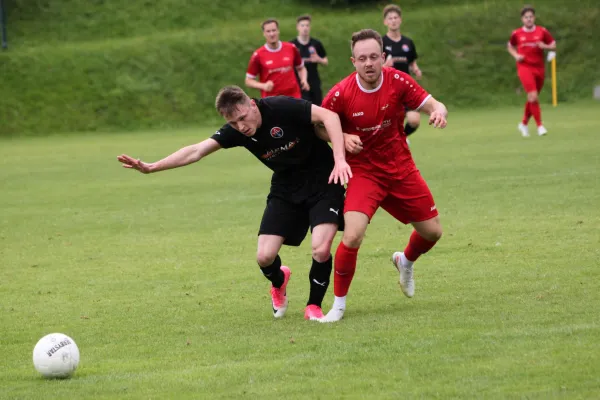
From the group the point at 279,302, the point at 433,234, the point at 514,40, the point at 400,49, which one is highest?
the point at 433,234

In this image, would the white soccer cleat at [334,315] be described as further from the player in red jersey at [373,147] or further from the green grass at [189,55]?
the green grass at [189,55]

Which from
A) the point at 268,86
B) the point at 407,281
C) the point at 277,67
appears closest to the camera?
the point at 407,281

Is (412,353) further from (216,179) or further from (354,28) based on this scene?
(354,28)

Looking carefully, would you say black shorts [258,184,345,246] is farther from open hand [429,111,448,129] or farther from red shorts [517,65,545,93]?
red shorts [517,65,545,93]

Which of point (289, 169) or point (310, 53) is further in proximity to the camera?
point (310, 53)

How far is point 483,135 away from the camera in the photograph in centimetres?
2180

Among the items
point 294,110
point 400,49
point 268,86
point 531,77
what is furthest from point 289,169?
point 531,77

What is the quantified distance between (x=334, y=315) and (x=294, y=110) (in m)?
1.49

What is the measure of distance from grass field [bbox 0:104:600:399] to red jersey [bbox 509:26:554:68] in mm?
4719

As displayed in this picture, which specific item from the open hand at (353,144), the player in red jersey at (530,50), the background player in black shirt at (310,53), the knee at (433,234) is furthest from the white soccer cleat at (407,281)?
the player in red jersey at (530,50)

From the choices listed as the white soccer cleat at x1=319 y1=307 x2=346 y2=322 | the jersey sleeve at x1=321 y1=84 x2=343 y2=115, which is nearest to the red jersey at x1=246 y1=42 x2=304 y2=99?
the jersey sleeve at x1=321 y1=84 x2=343 y2=115

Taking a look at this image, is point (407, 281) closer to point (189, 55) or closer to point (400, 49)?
point (400, 49)

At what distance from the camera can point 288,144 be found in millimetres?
7172

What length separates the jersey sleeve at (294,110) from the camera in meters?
7.11
